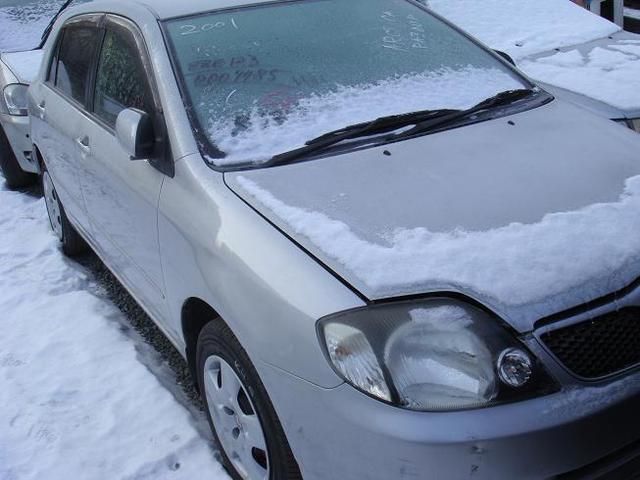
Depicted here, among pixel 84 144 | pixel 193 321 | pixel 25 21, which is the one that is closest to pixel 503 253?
pixel 193 321

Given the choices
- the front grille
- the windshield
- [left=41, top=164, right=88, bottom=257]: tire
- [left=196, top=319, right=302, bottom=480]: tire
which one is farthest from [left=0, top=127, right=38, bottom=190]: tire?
the front grille

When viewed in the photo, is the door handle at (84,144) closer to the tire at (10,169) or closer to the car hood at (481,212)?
the car hood at (481,212)

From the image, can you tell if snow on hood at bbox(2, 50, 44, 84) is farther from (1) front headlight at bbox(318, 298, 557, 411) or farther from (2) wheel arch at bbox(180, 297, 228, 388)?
(1) front headlight at bbox(318, 298, 557, 411)

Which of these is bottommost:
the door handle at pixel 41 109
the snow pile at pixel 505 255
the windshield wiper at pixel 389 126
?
the door handle at pixel 41 109

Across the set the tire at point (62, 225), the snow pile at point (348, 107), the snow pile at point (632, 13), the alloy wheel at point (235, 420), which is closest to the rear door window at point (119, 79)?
the snow pile at point (348, 107)

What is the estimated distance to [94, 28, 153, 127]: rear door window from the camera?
2885mm

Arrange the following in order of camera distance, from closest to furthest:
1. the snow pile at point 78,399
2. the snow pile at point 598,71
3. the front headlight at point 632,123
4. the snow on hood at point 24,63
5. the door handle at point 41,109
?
1. the snow pile at point 78,399
2. the front headlight at point 632,123
3. the door handle at point 41,109
4. the snow pile at point 598,71
5. the snow on hood at point 24,63

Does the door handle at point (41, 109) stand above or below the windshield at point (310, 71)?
below

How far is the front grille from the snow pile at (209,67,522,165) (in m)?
1.16

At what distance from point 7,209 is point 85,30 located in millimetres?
2280

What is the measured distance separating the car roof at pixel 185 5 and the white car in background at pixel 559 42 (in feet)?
7.09

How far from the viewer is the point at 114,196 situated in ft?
10.1

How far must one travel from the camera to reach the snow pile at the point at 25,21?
6348mm

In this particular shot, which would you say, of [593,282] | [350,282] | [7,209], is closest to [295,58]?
[350,282]
